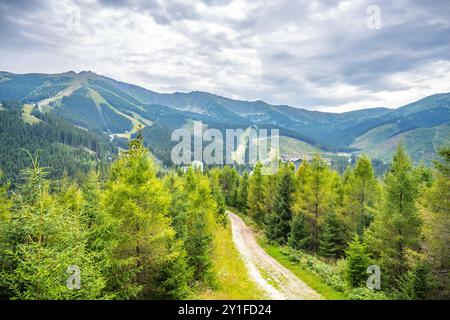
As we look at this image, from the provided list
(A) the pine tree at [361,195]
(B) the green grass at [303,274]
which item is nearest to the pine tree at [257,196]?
(B) the green grass at [303,274]

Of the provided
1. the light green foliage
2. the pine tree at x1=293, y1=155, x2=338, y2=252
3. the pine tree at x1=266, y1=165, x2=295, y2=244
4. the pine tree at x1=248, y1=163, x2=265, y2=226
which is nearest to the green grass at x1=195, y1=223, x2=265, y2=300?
the pine tree at x1=266, y1=165, x2=295, y2=244

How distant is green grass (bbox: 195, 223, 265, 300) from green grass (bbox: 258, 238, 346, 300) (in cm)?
447

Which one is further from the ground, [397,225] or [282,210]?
[397,225]

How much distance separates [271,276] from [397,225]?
11.5 metres

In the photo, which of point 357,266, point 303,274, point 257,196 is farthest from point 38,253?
point 257,196

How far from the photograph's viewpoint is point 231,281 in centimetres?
2408

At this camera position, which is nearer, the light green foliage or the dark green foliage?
the dark green foliage

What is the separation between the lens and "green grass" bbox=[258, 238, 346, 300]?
21.2 m

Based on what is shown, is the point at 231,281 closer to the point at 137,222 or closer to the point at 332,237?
the point at 137,222

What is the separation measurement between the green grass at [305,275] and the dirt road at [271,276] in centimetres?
50

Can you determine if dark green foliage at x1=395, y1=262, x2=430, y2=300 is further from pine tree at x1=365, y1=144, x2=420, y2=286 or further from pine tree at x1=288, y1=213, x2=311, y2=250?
pine tree at x1=288, y1=213, x2=311, y2=250

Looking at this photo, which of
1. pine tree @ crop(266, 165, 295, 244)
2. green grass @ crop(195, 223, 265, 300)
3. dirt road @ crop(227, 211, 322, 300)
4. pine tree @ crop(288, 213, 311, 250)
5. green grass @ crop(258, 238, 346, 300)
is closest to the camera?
green grass @ crop(195, 223, 265, 300)
